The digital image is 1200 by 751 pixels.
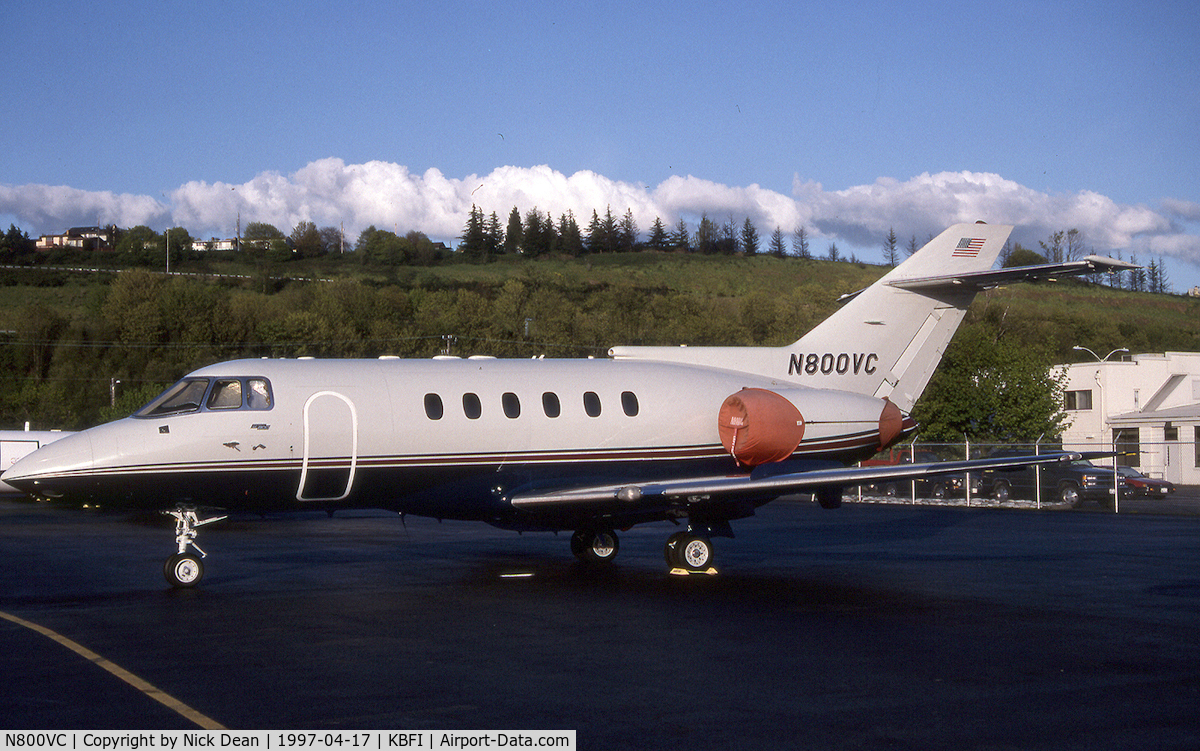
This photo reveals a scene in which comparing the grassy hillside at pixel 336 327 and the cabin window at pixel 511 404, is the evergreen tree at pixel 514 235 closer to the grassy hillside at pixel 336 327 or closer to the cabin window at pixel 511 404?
the grassy hillside at pixel 336 327

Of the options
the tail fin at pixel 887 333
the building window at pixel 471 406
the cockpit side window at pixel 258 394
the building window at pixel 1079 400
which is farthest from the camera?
the building window at pixel 1079 400

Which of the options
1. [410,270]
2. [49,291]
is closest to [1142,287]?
[410,270]

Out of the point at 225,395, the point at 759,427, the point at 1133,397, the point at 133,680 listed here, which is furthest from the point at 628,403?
the point at 1133,397

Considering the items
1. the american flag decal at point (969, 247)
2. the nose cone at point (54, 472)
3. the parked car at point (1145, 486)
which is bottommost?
the parked car at point (1145, 486)

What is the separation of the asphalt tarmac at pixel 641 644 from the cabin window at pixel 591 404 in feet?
8.21

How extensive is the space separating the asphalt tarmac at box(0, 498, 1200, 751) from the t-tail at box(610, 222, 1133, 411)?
322 cm

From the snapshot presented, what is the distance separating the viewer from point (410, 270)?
153500mm

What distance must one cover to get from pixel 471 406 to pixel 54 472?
5.71 m

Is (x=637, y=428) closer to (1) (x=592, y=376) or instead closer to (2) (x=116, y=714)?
(1) (x=592, y=376)

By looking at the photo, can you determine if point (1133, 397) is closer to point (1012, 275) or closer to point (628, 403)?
point (1012, 275)

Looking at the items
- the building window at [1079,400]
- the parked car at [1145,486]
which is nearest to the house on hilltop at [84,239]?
the building window at [1079,400]

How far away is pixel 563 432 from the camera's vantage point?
1705 centimetres

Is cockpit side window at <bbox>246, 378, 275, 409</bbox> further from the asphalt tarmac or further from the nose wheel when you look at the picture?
the nose wheel

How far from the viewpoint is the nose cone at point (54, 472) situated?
14.3 m
